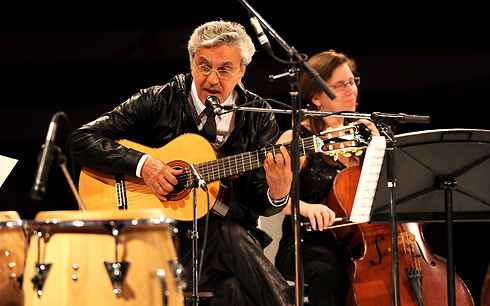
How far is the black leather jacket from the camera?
10.5 ft

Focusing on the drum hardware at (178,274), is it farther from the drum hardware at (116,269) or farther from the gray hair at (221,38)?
the gray hair at (221,38)

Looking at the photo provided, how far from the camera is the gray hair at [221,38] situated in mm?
3215

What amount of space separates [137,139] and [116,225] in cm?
181

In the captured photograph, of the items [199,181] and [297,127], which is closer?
[297,127]

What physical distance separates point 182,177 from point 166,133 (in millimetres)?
368

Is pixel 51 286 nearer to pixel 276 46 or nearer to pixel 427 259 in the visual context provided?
pixel 427 259

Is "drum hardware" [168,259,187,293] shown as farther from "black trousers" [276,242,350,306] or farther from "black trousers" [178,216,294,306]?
"black trousers" [276,242,350,306]

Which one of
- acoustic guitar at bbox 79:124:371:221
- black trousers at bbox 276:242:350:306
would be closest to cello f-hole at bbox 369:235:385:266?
black trousers at bbox 276:242:350:306

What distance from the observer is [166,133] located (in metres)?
3.35

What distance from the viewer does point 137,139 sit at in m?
3.53

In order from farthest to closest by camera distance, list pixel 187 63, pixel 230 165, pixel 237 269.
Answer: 1. pixel 187 63
2. pixel 230 165
3. pixel 237 269

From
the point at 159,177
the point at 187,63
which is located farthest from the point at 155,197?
the point at 187,63

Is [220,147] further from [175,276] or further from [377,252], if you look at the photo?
[175,276]

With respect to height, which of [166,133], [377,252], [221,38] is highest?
[221,38]
